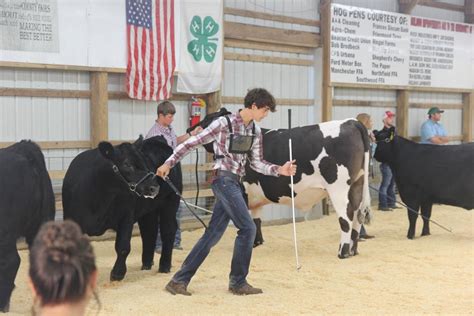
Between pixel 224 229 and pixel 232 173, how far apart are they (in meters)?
0.49

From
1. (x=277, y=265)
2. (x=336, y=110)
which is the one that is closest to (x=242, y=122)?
(x=277, y=265)

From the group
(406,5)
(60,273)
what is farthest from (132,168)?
(406,5)

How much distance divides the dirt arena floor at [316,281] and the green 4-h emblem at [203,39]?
8.44ft

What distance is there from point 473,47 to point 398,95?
2679 millimetres

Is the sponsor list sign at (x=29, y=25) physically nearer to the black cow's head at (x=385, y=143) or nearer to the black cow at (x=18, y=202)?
the black cow at (x=18, y=202)

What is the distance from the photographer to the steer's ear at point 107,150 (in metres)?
5.74

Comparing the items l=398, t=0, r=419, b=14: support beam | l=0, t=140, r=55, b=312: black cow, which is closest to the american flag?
l=0, t=140, r=55, b=312: black cow

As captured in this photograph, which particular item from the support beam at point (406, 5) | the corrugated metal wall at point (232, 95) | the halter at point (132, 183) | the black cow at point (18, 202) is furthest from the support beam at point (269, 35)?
the black cow at point (18, 202)

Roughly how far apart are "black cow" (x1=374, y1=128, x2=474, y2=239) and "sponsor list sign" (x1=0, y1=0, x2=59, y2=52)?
4.76 m

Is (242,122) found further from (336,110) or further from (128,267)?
(336,110)

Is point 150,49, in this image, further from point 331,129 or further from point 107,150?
point 107,150

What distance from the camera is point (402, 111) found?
41.5ft

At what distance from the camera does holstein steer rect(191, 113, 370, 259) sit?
7.25 metres

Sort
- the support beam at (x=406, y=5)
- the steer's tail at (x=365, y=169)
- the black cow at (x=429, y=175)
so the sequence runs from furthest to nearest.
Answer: the support beam at (x=406, y=5) < the black cow at (x=429, y=175) < the steer's tail at (x=365, y=169)
